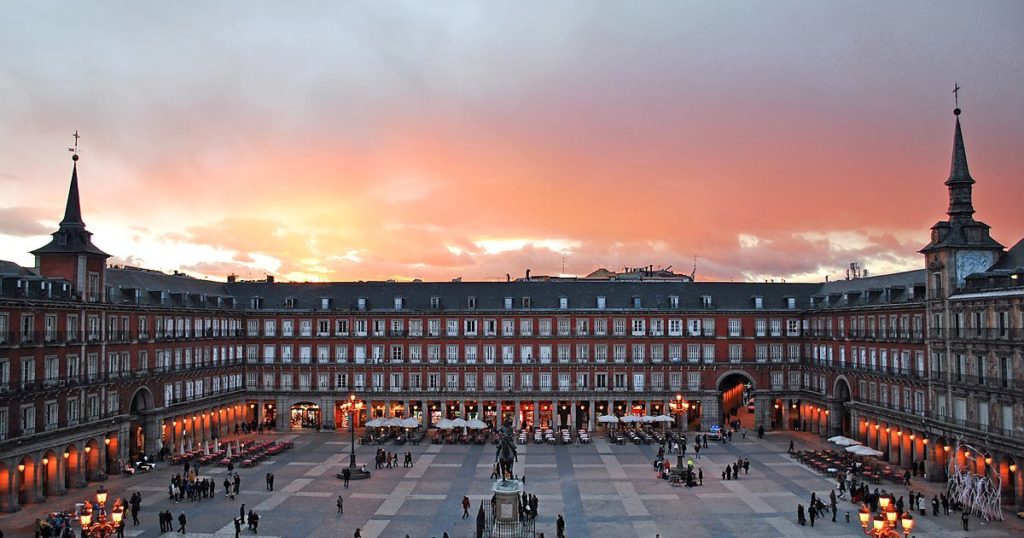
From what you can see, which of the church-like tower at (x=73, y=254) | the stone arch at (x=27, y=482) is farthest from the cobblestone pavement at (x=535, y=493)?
the church-like tower at (x=73, y=254)

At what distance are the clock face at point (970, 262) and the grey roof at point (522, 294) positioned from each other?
32907 mm

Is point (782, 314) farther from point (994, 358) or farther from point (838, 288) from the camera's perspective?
point (994, 358)

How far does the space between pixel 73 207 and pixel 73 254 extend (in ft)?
13.8

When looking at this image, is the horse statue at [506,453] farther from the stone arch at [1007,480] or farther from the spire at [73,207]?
the spire at [73,207]

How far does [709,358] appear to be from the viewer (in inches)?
3524

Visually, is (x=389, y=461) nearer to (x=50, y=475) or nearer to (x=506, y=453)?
(x=506, y=453)

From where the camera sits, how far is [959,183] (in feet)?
198

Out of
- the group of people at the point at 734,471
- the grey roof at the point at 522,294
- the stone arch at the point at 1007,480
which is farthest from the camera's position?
the grey roof at the point at 522,294

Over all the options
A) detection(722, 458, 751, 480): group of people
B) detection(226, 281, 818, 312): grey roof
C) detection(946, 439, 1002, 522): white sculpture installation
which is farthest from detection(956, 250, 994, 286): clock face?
detection(226, 281, 818, 312): grey roof

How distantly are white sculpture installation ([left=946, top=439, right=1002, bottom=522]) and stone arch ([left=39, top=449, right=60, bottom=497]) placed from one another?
60.8 meters

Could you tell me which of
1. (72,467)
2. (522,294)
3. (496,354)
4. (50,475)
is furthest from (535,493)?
(522,294)

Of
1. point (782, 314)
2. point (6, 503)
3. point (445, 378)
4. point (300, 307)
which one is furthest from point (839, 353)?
point (6, 503)

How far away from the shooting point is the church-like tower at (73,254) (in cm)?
Answer: 6088

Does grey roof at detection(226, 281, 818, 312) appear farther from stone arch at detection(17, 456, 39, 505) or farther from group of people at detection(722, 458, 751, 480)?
stone arch at detection(17, 456, 39, 505)
